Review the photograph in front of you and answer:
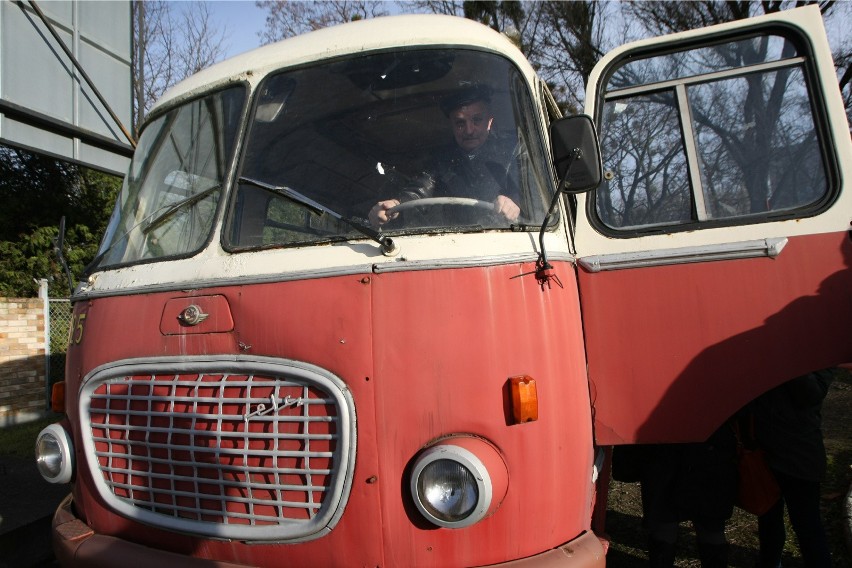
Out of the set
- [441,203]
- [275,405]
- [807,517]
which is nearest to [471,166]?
[441,203]

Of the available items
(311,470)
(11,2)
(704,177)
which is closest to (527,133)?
(704,177)

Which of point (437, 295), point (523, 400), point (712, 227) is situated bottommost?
point (523, 400)

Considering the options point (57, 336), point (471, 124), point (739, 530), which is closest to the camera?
point (471, 124)

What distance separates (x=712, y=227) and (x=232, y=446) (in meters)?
2.15

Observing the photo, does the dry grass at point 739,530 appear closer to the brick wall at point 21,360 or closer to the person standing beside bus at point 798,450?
the person standing beside bus at point 798,450

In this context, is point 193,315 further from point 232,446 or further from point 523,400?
point 523,400

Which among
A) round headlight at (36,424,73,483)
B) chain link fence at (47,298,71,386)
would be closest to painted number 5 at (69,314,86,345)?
A: round headlight at (36,424,73,483)

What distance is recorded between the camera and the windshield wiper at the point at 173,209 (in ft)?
9.53

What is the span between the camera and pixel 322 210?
2.59 m

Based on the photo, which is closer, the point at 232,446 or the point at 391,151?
the point at 232,446

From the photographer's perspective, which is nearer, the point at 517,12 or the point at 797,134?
the point at 797,134

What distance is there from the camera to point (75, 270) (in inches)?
477

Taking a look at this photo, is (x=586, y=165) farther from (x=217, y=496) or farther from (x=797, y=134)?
(x=217, y=496)

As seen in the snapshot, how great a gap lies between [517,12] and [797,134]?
12870 millimetres
